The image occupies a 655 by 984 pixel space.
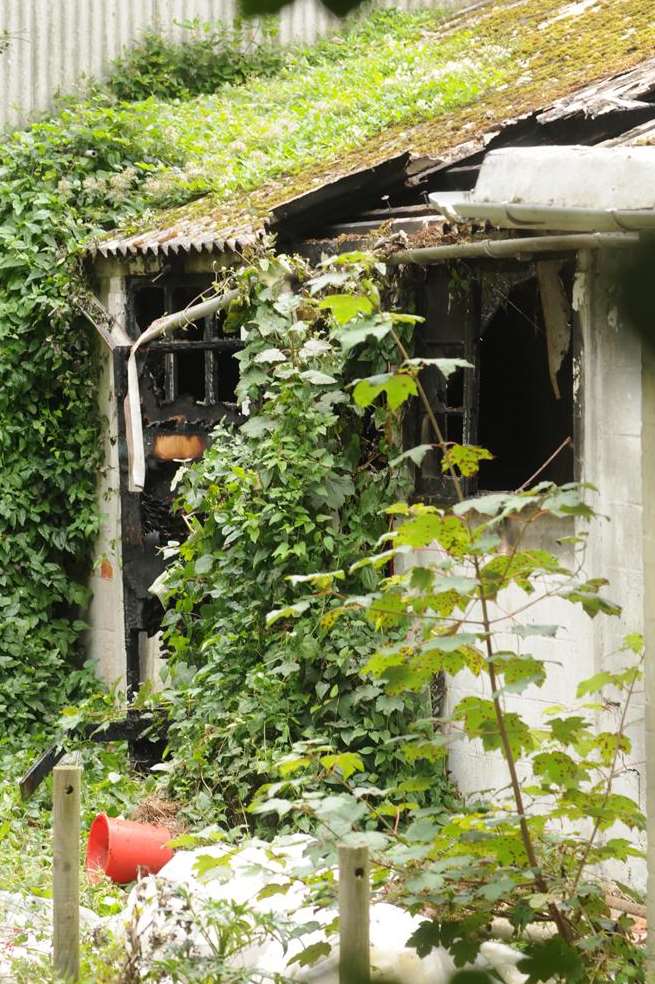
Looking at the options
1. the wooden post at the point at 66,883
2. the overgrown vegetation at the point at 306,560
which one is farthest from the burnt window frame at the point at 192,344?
the wooden post at the point at 66,883

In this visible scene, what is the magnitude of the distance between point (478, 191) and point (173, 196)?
225 inches

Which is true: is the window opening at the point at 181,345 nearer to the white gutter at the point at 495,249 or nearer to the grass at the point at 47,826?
the white gutter at the point at 495,249

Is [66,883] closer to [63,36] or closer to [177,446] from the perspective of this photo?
[177,446]

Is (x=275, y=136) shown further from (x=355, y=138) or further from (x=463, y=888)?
(x=463, y=888)

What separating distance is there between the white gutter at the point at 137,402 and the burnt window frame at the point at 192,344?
0.33ft

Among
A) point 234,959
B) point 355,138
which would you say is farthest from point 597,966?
point 355,138

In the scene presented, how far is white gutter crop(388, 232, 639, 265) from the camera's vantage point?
627 centimetres

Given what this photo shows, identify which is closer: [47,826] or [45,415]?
[47,826]

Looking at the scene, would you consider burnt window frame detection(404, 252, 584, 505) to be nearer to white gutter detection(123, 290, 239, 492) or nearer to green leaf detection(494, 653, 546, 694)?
white gutter detection(123, 290, 239, 492)

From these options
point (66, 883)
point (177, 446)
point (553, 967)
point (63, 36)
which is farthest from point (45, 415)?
point (553, 967)

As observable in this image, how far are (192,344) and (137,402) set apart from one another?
541 millimetres

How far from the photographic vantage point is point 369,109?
10.9 meters

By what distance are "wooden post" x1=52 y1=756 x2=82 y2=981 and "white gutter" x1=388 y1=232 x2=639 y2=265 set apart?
10.0 ft

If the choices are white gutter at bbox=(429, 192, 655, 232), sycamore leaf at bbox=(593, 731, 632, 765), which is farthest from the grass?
white gutter at bbox=(429, 192, 655, 232)
